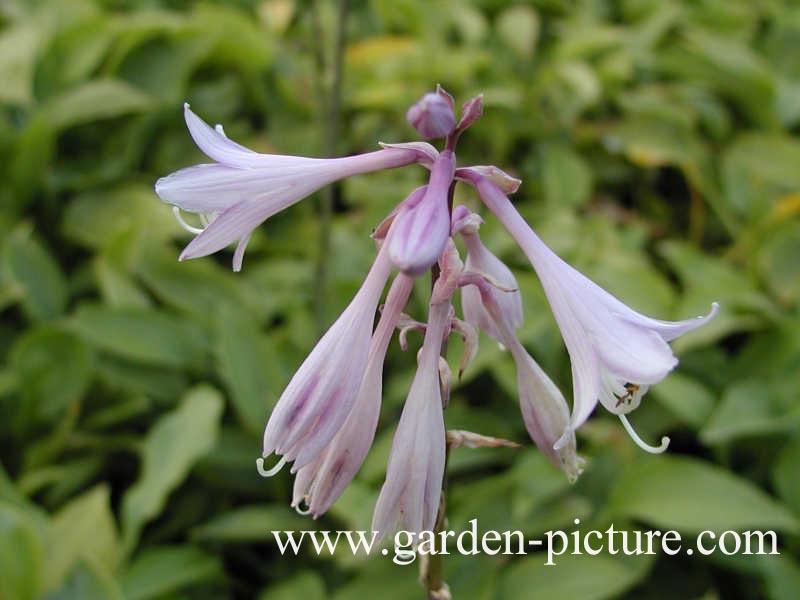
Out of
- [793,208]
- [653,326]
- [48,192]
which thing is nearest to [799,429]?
[793,208]

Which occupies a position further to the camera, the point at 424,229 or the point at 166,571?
the point at 166,571

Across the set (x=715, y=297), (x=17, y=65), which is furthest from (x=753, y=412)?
(x=17, y=65)

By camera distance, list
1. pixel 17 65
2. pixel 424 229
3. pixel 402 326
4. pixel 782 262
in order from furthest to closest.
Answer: pixel 17 65 < pixel 782 262 < pixel 402 326 < pixel 424 229

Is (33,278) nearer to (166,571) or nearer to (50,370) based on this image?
(50,370)

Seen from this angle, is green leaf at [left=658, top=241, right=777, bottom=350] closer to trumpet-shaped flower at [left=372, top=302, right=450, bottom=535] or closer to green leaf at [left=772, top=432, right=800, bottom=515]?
green leaf at [left=772, top=432, right=800, bottom=515]

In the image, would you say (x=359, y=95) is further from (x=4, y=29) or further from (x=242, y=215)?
(x=242, y=215)

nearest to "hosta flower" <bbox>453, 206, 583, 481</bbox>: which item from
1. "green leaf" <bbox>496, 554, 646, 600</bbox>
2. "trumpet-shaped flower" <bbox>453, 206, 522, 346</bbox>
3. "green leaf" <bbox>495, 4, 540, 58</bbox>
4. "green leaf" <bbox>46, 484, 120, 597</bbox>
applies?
"trumpet-shaped flower" <bbox>453, 206, 522, 346</bbox>
